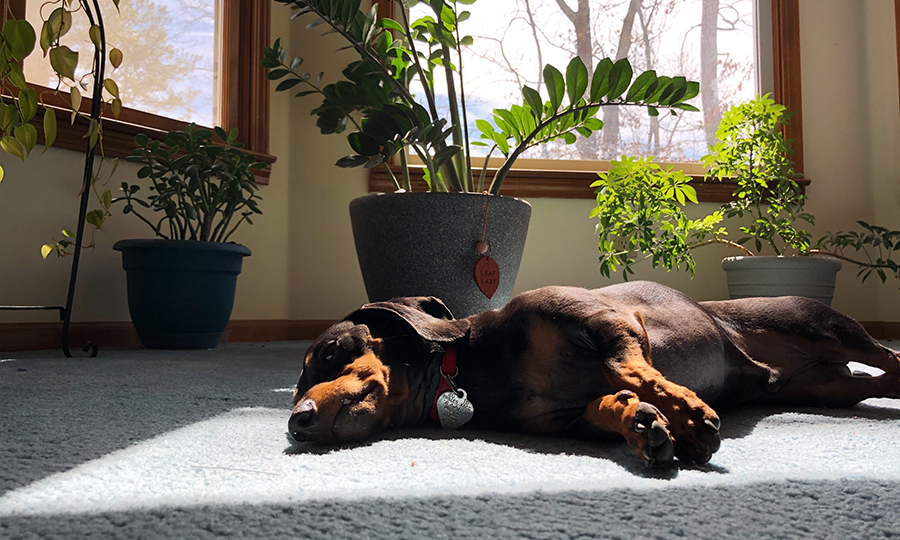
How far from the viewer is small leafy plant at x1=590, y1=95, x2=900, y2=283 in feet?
9.28

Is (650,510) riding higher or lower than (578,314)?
lower

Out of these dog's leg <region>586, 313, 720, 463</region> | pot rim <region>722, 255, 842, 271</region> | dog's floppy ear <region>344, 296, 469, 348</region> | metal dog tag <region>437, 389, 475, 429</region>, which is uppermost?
pot rim <region>722, 255, 842, 271</region>

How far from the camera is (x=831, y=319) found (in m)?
1.50

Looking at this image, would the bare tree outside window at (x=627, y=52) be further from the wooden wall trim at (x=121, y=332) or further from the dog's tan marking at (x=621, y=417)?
the dog's tan marking at (x=621, y=417)

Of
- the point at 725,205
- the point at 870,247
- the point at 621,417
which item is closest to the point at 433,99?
the point at 621,417

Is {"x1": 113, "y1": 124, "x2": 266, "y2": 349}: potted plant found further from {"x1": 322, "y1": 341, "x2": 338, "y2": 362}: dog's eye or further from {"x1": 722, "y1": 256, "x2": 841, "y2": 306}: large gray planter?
{"x1": 722, "y1": 256, "x2": 841, "y2": 306}: large gray planter

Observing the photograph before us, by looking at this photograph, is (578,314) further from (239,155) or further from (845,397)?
(239,155)

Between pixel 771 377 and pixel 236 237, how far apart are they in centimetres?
245

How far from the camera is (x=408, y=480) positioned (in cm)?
82

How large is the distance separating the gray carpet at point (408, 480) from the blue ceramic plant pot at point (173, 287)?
3.74ft

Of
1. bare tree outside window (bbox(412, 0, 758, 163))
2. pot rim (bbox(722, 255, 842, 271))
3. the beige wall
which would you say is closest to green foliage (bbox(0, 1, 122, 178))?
the beige wall

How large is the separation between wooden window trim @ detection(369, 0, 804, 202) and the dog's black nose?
2365 millimetres

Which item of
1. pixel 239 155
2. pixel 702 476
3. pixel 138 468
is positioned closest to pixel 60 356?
pixel 239 155

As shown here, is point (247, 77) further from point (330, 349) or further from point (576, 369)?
point (576, 369)
